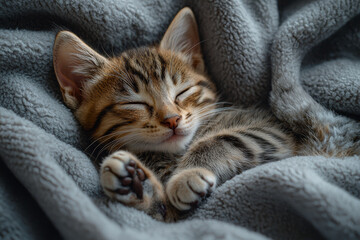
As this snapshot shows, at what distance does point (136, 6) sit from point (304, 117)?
0.71 metres

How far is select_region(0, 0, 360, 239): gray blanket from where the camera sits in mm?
561

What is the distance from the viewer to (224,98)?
1083 millimetres

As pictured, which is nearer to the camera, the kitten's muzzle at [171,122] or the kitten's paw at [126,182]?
the kitten's paw at [126,182]

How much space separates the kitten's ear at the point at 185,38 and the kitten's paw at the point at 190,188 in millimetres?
530

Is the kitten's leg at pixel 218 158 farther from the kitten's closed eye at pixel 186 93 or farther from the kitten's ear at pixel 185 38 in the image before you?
the kitten's ear at pixel 185 38

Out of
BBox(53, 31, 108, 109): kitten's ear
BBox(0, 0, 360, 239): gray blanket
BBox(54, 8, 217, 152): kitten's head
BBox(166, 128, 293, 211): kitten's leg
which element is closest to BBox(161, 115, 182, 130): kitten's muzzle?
BBox(54, 8, 217, 152): kitten's head

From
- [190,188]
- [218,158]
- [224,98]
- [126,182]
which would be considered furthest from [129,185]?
[224,98]

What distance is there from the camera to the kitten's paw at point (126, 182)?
64 cm

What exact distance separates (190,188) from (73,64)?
1.96 ft

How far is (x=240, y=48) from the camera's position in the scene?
0.97m

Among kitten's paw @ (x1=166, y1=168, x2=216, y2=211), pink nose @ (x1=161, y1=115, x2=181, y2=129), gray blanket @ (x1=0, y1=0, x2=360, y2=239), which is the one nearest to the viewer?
gray blanket @ (x1=0, y1=0, x2=360, y2=239)

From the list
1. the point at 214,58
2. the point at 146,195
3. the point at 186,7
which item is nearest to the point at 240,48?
the point at 214,58

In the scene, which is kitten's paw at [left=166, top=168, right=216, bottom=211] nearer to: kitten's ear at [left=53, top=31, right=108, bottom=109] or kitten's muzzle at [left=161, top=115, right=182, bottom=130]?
kitten's muzzle at [left=161, top=115, right=182, bottom=130]

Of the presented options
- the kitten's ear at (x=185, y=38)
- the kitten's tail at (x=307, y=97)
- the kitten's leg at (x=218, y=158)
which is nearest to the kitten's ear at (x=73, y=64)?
the kitten's ear at (x=185, y=38)
